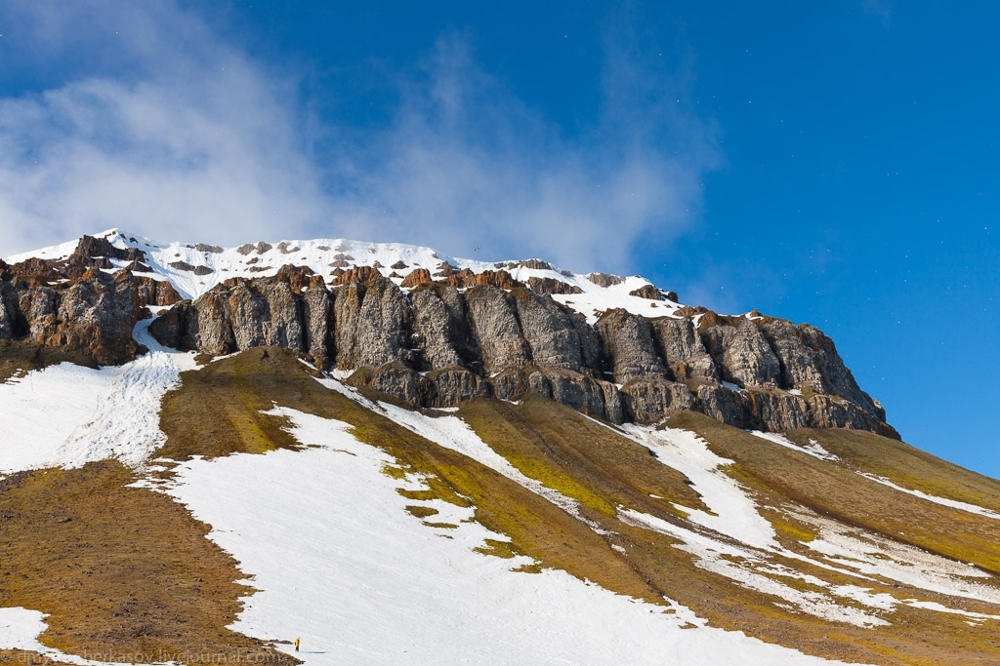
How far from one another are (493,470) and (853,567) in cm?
4343

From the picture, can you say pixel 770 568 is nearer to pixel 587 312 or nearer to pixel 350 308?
pixel 350 308

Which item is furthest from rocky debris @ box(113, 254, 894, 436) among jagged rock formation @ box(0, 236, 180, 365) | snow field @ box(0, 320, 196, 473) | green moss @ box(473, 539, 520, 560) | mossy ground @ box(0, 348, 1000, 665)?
green moss @ box(473, 539, 520, 560)

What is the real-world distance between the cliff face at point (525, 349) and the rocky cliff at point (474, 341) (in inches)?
12.8

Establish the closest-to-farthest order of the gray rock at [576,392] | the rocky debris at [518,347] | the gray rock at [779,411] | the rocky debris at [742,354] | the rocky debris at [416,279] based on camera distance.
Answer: the gray rock at [576,392]
the rocky debris at [518,347]
the gray rock at [779,411]
the rocky debris at [742,354]
the rocky debris at [416,279]

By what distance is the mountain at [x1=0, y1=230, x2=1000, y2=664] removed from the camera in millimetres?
38719

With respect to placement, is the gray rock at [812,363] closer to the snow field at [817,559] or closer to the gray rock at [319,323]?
the snow field at [817,559]

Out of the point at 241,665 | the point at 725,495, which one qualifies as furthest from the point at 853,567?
the point at 241,665

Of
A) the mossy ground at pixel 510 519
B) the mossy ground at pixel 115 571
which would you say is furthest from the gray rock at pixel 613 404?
the mossy ground at pixel 115 571

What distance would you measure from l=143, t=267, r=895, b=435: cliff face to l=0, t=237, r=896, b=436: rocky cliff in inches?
12.8

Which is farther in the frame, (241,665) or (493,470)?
(493,470)

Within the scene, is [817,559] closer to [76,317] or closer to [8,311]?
[76,317]

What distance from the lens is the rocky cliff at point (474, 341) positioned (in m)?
126

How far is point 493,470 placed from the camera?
8981cm

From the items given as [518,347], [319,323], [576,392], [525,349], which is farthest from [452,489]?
[319,323]
